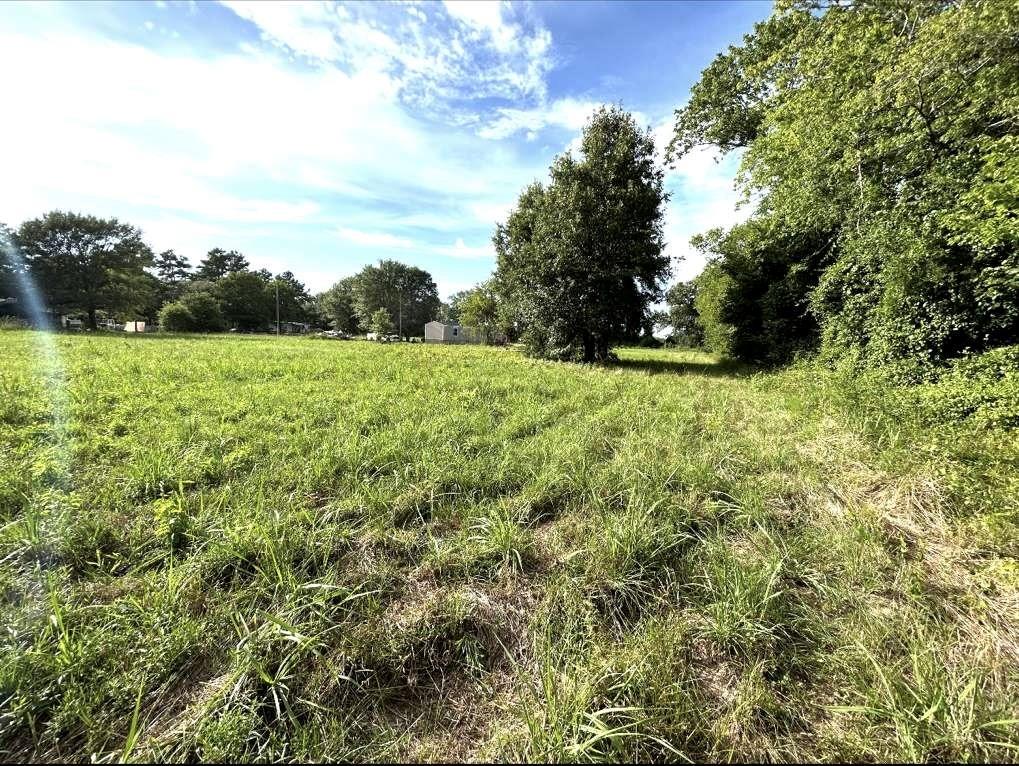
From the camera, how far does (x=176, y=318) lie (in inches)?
1471

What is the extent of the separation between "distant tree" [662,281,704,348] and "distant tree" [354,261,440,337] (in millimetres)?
35921

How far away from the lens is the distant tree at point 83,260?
26.9 meters

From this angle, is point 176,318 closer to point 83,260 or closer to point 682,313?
point 83,260

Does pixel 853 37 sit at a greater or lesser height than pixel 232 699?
greater

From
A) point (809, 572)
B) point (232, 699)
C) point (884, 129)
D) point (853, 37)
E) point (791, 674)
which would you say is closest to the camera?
point (232, 699)

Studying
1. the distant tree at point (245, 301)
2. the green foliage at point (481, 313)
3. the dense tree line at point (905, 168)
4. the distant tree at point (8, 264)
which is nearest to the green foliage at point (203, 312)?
the distant tree at point (245, 301)

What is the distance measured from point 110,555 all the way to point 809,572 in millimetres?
4576

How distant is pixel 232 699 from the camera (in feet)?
5.10

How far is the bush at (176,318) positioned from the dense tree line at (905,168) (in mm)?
49448

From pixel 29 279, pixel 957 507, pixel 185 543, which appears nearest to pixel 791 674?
pixel 957 507

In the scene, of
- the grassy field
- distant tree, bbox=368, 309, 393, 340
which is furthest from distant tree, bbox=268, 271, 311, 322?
the grassy field

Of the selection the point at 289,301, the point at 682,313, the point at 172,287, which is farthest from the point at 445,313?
the point at 682,313

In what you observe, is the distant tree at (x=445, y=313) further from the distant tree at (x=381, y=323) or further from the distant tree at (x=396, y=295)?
the distant tree at (x=381, y=323)

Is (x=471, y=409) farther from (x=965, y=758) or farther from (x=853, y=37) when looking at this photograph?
(x=853, y=37)
